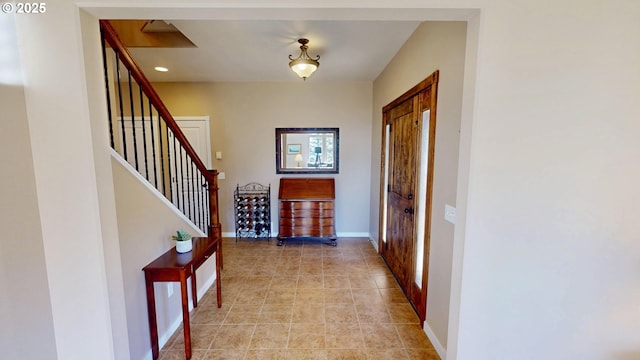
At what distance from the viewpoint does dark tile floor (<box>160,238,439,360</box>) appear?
1959 millimetres

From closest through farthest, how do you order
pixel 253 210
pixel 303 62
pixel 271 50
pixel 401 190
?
pixel 303 62
pixel 401 190
pixel 271 50
pixel 253 210

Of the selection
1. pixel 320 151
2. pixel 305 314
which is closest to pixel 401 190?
pixel 305 314

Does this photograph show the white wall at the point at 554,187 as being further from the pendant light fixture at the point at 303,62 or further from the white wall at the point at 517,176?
the pendant light fixture at the point at 303,62

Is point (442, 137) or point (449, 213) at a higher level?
point (442, 137)

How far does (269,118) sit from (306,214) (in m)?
1.74

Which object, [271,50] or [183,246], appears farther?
[271,50]

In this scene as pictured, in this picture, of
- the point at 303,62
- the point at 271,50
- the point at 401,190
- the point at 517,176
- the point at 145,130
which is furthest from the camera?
the point at 145,130

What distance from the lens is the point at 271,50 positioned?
2947 millimetres

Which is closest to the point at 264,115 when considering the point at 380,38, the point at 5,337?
the point at 380,38

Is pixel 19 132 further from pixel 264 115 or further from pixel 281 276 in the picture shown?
pixel 264 115

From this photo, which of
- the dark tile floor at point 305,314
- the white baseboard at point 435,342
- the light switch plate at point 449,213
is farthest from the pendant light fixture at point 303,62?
the white baseboard at point 435,342

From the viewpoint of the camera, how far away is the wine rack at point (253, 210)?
14.3 ft

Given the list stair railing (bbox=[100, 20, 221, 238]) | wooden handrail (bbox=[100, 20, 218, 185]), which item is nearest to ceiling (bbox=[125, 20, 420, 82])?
stair railing (bbox=[100, 20, 221, 238])

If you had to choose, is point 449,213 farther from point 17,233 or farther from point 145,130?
point 145,130
